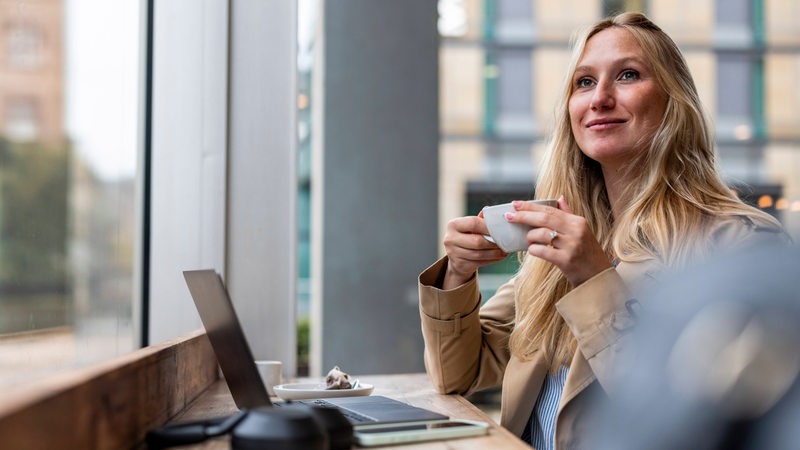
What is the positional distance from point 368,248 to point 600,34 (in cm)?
188

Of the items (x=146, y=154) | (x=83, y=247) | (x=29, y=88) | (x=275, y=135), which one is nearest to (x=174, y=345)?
(x=83, y=247)

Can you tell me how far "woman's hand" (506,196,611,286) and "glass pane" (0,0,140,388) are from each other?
0.62 m

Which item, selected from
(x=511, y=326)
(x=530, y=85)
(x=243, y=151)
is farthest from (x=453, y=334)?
(x=530, y=85)

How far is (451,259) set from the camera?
1.39 metres

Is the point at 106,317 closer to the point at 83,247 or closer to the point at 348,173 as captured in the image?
the point at 83,247

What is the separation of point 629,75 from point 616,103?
0.25 feet

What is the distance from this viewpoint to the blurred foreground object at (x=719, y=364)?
41.1 inches

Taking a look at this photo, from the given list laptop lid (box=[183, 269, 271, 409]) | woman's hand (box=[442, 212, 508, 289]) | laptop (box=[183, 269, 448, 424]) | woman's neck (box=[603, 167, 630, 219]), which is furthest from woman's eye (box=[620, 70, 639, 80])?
laptop lid (box=[183, 269, 271, 409])

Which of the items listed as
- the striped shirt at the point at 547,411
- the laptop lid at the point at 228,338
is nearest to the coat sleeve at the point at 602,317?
the striped shirt at the point at 547,411

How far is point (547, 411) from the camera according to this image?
138cm

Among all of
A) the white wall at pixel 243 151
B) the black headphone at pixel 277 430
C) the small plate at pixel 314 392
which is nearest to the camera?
the black headphone at pixel 277 430

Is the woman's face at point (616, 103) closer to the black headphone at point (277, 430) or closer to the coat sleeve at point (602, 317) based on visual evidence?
the coat sleeve at point (602, 317)

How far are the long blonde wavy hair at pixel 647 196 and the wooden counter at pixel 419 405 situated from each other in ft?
0.64

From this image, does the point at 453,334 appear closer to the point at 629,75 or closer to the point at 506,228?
the point at 506,228
